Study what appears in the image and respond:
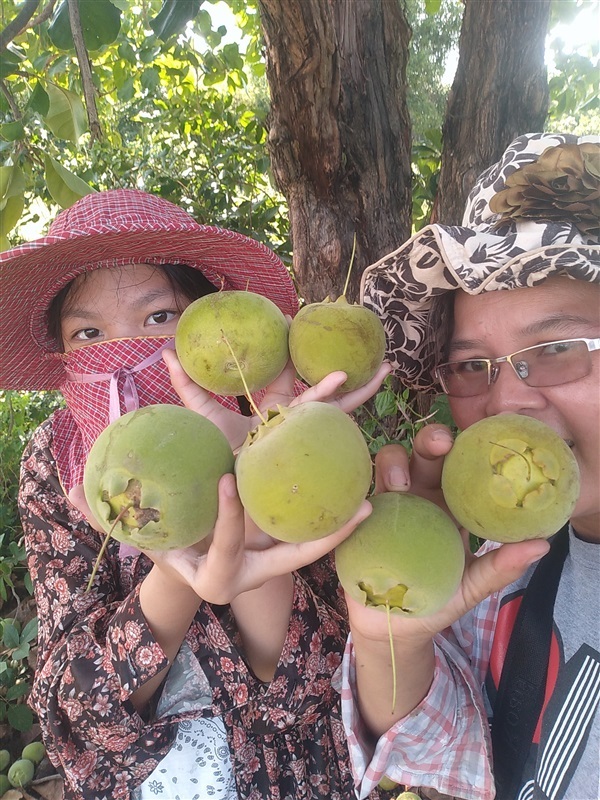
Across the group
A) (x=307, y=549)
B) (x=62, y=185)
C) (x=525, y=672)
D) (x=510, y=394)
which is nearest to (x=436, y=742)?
(x=525, y=672)

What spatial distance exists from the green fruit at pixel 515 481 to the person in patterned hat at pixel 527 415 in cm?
10

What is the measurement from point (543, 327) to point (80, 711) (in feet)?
4.93

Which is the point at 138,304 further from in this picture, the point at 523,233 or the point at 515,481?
the point at 515,481

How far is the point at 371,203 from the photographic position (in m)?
2.54

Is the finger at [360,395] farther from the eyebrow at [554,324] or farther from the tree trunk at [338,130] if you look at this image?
the tree trunk at [338,130]

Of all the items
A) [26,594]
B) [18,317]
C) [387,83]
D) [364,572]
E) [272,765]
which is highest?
[387,83]

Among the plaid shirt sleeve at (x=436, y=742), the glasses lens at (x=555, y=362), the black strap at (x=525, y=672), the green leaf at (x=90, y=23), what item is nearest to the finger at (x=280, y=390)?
the glasses lens at (x=555, y=362)

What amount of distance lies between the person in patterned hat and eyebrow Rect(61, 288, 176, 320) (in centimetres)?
60

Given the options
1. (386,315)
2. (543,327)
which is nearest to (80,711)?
(386,315)

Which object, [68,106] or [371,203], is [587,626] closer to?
[371,203]

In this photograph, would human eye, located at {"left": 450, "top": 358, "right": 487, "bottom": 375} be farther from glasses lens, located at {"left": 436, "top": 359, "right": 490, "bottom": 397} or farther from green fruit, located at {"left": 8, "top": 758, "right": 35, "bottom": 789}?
green fruit, located at {"left": 8, "top": 758, "right": 35, "bottom": 789}

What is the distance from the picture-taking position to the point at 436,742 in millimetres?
1410

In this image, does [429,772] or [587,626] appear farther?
[429,772]

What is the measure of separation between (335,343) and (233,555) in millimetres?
455
